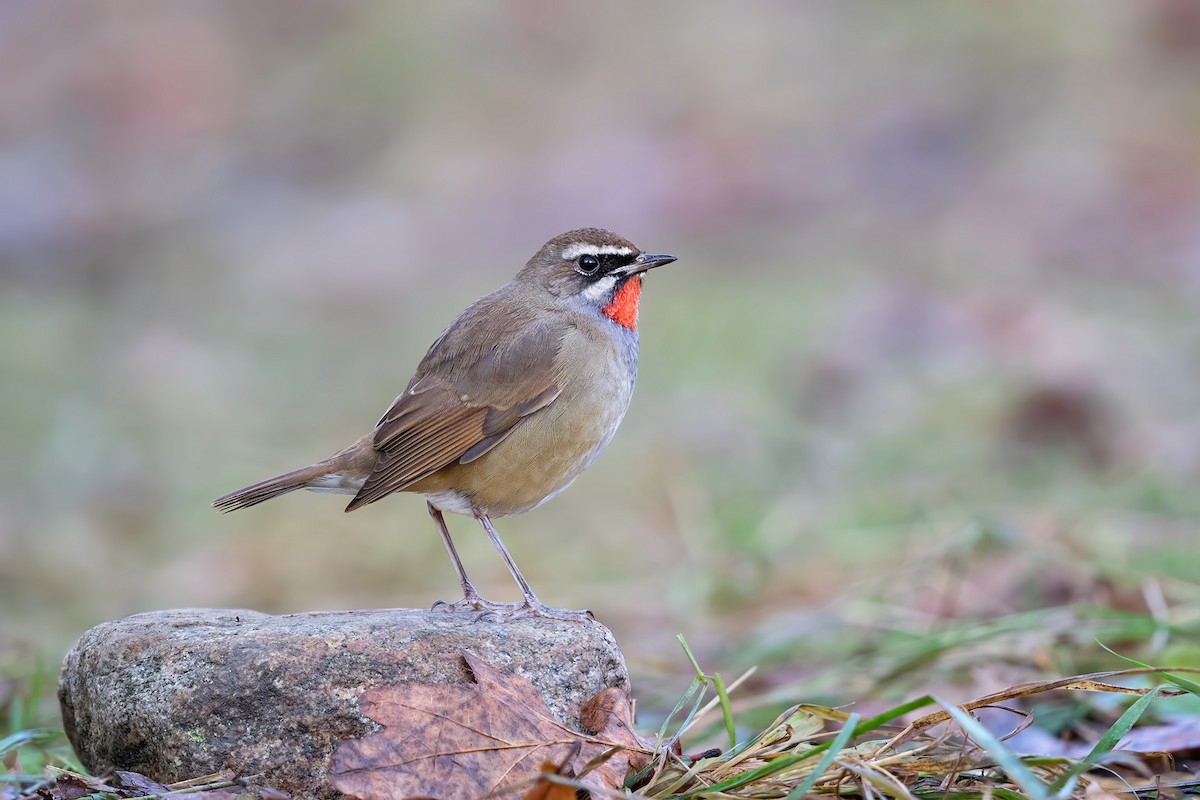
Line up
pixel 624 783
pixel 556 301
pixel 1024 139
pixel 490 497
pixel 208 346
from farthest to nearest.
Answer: pixel 1024 139 → pixel 208 346 → pixel 556 301 → pixel 490 497 → pixel 624 783

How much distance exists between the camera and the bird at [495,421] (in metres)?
5.36

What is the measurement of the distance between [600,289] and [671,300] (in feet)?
25.6

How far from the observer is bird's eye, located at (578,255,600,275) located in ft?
19.5

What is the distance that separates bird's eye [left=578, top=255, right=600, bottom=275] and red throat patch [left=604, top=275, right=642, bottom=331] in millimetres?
139

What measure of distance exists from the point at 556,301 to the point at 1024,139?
40.0ft

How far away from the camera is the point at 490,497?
5395 mm

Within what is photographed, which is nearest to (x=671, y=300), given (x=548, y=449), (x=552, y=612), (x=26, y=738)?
(x=548, y=449)

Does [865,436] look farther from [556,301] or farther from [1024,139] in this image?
[1024,139]

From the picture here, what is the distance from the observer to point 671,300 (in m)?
13.7

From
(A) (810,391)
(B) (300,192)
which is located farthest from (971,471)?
(B) (300,192)

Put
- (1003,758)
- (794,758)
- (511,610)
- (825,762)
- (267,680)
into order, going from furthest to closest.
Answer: (511,610) < (267,680) < (794,758) < (825,762) < (1003,758)

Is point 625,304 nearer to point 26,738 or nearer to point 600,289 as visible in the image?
point 600,289

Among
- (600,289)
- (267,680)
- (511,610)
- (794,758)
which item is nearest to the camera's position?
(794,758)

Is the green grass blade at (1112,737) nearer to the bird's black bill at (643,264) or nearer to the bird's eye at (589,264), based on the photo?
the bird's black bill at (643,264)
